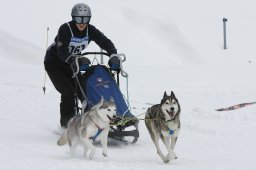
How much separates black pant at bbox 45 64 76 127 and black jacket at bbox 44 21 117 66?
0.27 feet

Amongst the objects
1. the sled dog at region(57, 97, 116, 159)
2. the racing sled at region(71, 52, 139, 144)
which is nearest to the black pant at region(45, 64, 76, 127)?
the racing sled at region(71, 52, 139, 144)

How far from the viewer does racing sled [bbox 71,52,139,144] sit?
6.52m

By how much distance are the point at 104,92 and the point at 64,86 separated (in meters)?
0.65

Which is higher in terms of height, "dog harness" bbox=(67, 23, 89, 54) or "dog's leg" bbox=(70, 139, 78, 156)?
"dog harness" bbox=(67, 23, 89, 54)

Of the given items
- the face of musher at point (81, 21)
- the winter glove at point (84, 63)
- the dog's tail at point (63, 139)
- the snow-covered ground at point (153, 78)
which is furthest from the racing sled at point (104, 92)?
the dog's tail at point (63, 139)

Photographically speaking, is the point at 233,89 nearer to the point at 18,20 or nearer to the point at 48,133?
the point at 48,133

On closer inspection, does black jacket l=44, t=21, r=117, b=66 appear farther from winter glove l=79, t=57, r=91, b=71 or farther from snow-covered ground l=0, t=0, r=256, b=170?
snow-covered ground l=0, t=0, r=256, b=170

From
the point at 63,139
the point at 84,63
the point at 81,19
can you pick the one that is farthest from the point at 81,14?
the point at 63,139

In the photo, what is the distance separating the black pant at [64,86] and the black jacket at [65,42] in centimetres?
8

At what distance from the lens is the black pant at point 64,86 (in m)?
7.14

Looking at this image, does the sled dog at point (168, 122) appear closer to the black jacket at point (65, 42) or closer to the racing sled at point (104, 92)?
the racing sled at point (104, 92)

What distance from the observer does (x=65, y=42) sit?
6844 mm

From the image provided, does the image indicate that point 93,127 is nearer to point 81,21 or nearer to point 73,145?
point 73,145

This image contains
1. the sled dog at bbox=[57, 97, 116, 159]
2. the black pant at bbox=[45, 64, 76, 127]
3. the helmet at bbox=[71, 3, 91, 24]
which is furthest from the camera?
the black pant at bbox=[45, 64, 76, 127]
